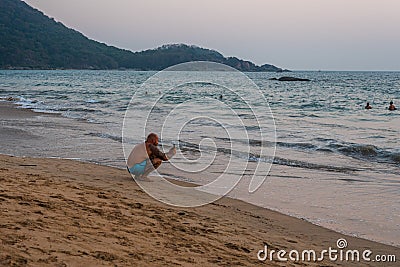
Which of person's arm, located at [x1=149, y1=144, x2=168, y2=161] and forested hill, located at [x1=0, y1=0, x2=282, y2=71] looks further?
forested hill, located at [x1=0, y1=0, x2=282, y2=71]

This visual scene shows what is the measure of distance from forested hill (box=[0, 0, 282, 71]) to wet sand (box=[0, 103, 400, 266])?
146685 millimetres

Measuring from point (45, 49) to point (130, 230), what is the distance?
18257cm

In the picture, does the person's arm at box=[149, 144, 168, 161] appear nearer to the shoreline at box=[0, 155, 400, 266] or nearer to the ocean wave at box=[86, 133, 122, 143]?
the shoreline at box=[0, 155, 400, 266]

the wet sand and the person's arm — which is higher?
the person's arm

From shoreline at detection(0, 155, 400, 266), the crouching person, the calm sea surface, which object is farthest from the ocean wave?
shoreline at detection(0, 155, 400, 266)

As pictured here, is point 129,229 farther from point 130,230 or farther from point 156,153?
point 156,153

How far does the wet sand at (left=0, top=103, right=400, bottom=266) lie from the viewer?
13.2 ft

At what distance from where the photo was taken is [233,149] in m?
13.9

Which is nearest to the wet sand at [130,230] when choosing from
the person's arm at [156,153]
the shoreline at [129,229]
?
the shoreline at [129,229]

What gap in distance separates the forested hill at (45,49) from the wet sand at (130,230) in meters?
147

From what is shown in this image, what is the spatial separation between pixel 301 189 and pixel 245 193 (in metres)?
1.16

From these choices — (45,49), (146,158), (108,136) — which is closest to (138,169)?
(146,158)

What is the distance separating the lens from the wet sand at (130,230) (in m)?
4.03

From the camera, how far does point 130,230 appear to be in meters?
4.95
